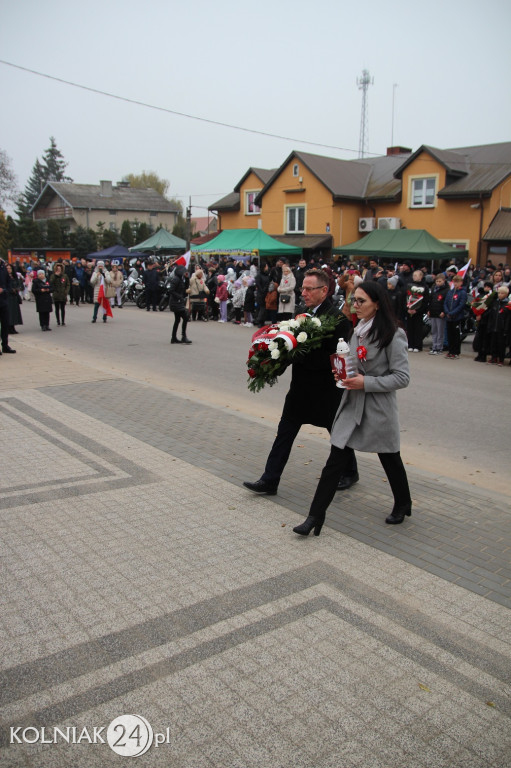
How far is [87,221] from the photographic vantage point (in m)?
67.3

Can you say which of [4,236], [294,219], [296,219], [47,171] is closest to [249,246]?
[296,219]

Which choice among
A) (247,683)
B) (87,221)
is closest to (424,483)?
(247,683)

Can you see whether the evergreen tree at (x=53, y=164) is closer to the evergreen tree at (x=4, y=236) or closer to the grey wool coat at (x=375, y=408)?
the evergreen tree at (x=4, y=236)

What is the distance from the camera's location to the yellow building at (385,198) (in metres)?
29.7

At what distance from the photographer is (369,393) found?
4621mm

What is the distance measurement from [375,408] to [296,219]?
3384cm

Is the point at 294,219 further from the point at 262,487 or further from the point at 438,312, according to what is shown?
the point at 262,487

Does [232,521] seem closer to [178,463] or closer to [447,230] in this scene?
[178,463]

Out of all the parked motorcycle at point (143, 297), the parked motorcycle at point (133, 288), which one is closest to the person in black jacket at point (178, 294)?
the parked motorcycle at point (143, 297)

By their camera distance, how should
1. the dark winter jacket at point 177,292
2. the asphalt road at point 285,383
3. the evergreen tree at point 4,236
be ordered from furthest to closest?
1. the evergreen tree at point 4,236
2. the dark winter jacket at point 177,292
3. the asphalt road at point 285,383

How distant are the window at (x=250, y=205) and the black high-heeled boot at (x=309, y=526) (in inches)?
1488

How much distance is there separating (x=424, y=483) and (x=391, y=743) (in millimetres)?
3381

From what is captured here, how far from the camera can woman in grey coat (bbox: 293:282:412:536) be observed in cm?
448

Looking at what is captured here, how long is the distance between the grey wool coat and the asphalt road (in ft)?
6.27
